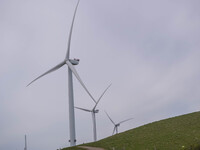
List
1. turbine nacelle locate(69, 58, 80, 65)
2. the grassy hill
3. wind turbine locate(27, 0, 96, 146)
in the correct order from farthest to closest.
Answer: turbine nacelle locate(69, 58, 80, 65), the grassy hill, wind turbine locate(27, 0, 96, 146)

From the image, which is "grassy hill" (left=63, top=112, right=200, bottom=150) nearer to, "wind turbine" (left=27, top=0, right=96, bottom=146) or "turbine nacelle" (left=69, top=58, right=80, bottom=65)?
"wind turbine" (left=27, top=0, right=96, bottom=146)

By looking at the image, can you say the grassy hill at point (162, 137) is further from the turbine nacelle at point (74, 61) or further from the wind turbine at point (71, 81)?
the turbine nacelle at point (74, 61)

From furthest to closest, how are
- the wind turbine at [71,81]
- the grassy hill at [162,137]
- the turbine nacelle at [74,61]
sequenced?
the turbine nacelle at [74,61]
the grassy hill at [162,137]
the wind turbine at [71,81]

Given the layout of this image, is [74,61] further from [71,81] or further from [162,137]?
[162,137]

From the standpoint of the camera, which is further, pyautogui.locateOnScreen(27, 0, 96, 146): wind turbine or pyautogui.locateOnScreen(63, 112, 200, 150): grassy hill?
pyautogui.locateOnScreen(63, 112, 200, 150): grassy hill

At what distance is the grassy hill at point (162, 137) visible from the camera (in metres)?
49.8

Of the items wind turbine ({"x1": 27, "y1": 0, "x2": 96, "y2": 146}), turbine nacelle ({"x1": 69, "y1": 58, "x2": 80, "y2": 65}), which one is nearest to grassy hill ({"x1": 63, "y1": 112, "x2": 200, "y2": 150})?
wind turbine ({"x1": 27, "y1": 0, "x2": 96, "y2": 146})

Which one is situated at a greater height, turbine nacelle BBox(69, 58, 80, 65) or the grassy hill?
turbine nacelle BBox(69, 58, 80, 65)

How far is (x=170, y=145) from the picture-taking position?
49.9 m

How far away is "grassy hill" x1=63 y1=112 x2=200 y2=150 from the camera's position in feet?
164

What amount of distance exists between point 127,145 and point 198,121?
24.2 m

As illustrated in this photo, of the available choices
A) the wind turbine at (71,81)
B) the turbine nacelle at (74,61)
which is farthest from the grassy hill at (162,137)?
the turbine nacelle at (74,61)

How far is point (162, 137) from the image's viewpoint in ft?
185

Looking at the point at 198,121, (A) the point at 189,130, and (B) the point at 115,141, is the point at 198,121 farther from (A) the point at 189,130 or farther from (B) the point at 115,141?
(B) the point at 115,141
